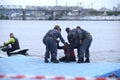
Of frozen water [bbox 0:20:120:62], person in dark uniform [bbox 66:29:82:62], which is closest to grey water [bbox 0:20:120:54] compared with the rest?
frozen water [bbox 0:20:120:62]

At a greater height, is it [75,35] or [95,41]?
[75,35]

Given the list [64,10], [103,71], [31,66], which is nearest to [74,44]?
[31,66]

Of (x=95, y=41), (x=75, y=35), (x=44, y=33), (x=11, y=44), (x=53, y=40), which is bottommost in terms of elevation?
Result: (x=44, y=33)

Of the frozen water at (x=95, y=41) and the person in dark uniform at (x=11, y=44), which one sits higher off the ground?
the person in dark uniform at (x=11, y=44)

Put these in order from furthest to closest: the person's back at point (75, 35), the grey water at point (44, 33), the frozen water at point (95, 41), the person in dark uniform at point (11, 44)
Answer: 1. the grey water at point (44, 33)
2. the frozen water at point (95, 41)
3. the person in dark uniform at point (11, 44)
4. the person's back at point (75, 35)

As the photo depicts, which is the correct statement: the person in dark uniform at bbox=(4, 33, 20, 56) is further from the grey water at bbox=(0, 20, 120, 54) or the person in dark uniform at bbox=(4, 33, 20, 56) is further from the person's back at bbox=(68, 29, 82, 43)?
the grey water at bbox=(0, 20, 120, 54)

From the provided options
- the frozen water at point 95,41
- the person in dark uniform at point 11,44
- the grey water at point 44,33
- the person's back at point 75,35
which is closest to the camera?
the person's back at point 75,35

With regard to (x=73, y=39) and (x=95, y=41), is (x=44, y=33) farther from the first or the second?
(x=73, y=39)

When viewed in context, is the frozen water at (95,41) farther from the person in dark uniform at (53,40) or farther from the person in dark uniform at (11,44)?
the person in dark uniform at (53,40)

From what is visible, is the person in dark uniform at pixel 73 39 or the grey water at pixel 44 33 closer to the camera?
the person in dark uniform at pixel 73 39

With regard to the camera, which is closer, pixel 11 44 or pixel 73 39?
pixel 73 39

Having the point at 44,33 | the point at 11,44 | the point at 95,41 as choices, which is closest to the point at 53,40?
the point at 11,44

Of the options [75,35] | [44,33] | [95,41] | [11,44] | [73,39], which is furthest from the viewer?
[44,33]

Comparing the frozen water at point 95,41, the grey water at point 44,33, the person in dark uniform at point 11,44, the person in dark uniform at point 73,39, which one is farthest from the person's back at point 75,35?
the grey water at point 44,33
